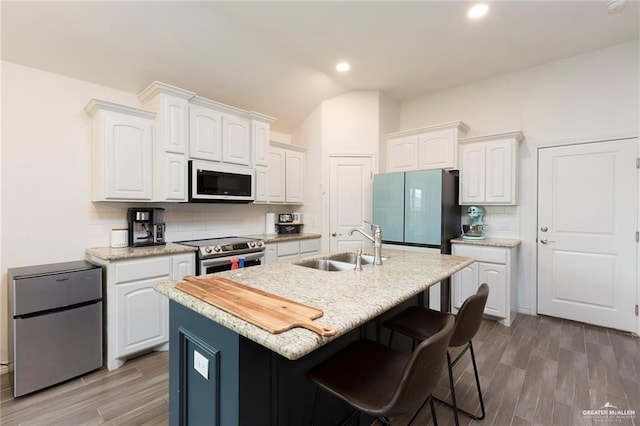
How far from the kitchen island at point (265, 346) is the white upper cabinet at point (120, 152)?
1673mm

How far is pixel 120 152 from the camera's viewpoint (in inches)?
102

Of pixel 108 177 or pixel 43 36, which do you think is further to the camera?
pixel 108 177

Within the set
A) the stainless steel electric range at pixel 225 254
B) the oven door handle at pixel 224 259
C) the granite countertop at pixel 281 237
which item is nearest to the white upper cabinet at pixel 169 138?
the stainless steel electric range at pixel 225 254

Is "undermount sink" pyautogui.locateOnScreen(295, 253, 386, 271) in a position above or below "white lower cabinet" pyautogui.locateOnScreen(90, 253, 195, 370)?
above

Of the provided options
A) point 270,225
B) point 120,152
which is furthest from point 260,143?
point 120,152

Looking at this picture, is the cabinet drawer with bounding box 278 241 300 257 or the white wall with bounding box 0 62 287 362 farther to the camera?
the cabinet drawer with bounding box 278 241 300 257

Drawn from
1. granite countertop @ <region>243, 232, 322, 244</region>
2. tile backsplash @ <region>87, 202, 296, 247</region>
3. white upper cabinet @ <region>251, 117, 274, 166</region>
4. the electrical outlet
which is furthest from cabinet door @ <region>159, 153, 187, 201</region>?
the electrical outlet

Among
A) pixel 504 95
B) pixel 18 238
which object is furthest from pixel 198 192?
pixel 504 95

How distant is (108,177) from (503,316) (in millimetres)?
4208

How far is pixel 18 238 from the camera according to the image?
2.34 meters

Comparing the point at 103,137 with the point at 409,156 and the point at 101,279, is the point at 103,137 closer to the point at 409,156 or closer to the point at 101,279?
the point at 101,279

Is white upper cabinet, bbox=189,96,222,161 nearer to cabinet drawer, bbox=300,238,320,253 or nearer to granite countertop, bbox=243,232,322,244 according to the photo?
granite countertop, bbox=243,232,322,244

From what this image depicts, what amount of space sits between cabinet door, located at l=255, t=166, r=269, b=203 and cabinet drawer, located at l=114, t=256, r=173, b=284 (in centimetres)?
137

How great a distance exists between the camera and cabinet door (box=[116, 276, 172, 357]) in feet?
7.64
